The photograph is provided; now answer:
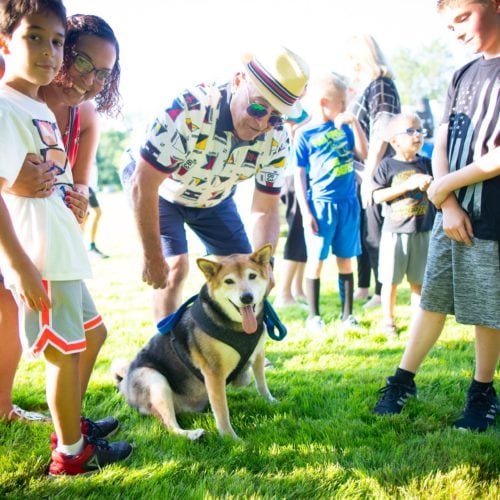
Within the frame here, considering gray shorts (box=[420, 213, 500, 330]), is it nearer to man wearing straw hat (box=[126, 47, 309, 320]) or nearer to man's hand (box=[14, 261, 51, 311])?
man wearing straw hat (box=[126, 47, 309, 320])

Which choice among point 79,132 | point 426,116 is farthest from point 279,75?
point 426,116

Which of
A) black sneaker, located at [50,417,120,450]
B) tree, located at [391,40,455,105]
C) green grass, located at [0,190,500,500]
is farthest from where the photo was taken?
tree, located at [391,40,455,105]

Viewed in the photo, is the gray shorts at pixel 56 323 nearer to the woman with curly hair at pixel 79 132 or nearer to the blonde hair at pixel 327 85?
the woman with curly hair at pixel 79 132

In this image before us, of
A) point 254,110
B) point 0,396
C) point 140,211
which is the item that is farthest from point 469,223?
point 0,396

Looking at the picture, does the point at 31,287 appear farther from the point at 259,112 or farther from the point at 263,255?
the point at 259,112

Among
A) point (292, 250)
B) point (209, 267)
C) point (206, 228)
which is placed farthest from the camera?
point (292, 250)

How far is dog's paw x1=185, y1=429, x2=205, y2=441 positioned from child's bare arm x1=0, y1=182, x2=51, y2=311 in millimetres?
1138

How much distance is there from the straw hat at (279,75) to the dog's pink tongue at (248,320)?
1.15m

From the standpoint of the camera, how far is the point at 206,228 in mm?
3465

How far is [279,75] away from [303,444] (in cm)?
194

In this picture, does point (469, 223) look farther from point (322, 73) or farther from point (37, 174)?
point (322, 73)

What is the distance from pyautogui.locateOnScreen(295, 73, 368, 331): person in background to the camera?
183 inches

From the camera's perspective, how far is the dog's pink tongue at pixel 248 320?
2.65 meters

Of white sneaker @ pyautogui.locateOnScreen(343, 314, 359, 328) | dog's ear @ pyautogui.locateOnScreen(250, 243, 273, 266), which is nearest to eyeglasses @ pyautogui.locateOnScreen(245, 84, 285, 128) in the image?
dog's ear @ pyautogui.locateOnScreen(250, 243, 273, 266)
